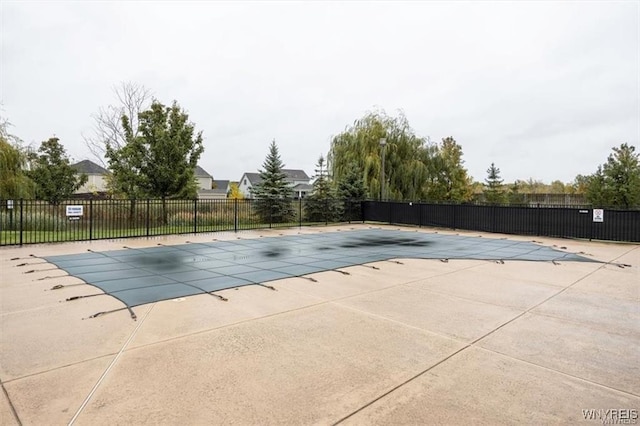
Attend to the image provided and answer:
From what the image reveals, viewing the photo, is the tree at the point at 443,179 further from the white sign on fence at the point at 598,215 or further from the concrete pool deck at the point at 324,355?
the concrete pool deck at the point at 324,355

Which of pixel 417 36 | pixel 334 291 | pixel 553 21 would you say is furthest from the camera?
pixel 417 36

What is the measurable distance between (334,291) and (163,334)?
2.66 metres

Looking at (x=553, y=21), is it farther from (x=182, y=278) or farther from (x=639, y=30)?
(x=182, y=278)

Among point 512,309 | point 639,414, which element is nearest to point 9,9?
point 512,309

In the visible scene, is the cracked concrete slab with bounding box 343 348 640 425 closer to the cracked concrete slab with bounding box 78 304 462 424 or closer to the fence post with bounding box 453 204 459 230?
the cracked concrete slab with bounding box 78 304 462 424

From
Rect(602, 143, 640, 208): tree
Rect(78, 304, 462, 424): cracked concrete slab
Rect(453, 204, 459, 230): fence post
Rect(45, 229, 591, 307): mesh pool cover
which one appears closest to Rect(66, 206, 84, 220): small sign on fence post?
Rect(45, 229, 591, 307): mesh pool cover

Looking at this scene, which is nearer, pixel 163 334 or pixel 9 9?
pixel 163 334

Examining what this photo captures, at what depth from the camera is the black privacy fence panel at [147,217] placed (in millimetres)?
11727

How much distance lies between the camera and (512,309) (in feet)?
16.1

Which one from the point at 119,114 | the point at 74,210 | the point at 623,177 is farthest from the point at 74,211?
the point at 623,177

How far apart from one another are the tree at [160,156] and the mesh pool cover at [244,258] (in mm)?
7281

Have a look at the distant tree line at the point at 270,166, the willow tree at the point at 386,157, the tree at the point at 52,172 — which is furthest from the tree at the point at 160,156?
the tree at the point at 52,172

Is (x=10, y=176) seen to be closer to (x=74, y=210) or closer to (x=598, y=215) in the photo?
(x=74, y=210)

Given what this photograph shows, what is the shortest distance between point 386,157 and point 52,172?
21.9 meters
